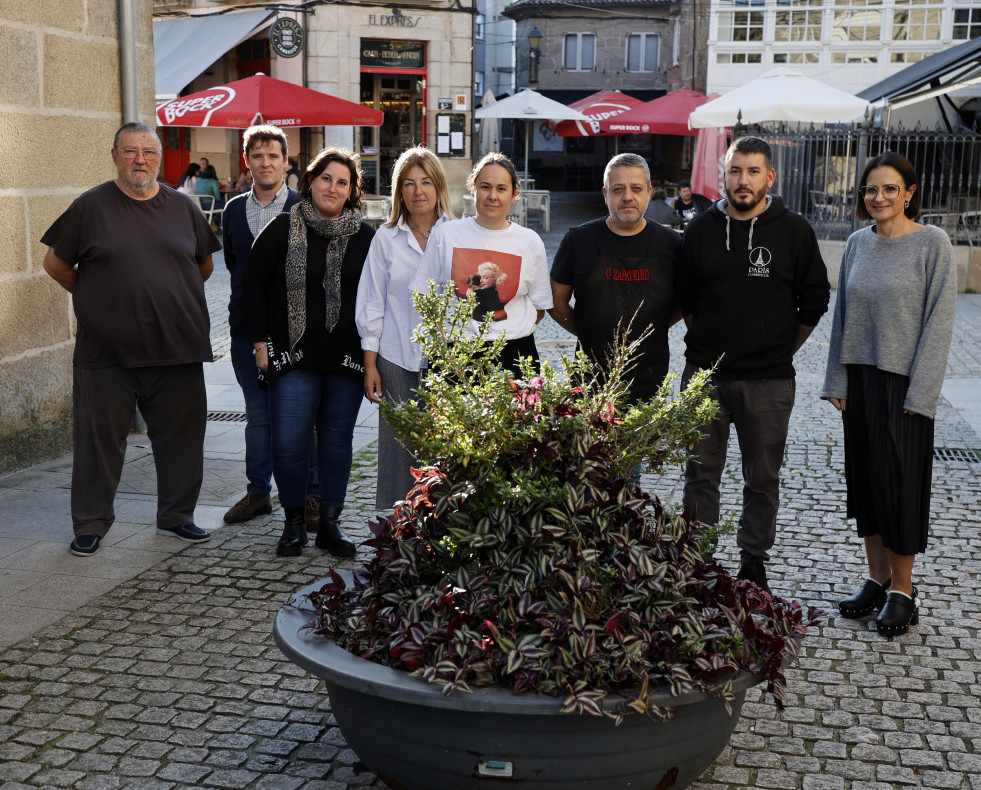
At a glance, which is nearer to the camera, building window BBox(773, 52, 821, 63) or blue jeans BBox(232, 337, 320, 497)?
blue jeans BBox(232, 337, 320, 497)

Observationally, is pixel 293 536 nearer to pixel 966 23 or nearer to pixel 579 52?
pixel 966 23

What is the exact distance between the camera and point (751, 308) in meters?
4.80

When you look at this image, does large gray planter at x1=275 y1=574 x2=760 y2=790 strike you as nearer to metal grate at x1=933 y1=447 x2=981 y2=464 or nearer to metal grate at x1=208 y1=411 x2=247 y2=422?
metal grate at x1=933 y1=447 x2=981 y2=464

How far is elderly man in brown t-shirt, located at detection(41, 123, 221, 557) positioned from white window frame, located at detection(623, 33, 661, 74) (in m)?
42.4

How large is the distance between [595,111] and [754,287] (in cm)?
2383

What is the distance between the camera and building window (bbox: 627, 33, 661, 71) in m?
45.7

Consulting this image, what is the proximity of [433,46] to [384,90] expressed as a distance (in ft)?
5.02

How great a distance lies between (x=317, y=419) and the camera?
5691mm

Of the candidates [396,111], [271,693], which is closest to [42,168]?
[271,693]

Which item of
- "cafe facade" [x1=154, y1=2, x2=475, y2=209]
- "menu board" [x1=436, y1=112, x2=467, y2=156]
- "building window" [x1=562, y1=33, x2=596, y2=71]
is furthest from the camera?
"building window" [x1=562, y1=33, x2=596, y2=71]

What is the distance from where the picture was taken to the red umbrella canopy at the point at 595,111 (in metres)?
27.0

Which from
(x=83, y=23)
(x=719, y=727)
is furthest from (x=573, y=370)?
(x=83, y=23)

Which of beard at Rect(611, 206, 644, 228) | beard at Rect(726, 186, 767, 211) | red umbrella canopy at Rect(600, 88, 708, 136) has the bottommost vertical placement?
beard at Rect(611, 206, 644, 228)

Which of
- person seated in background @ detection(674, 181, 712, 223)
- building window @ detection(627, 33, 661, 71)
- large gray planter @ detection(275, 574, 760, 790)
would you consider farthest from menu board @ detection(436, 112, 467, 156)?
large gray planter @ detection(275, 574, 760, 790)
